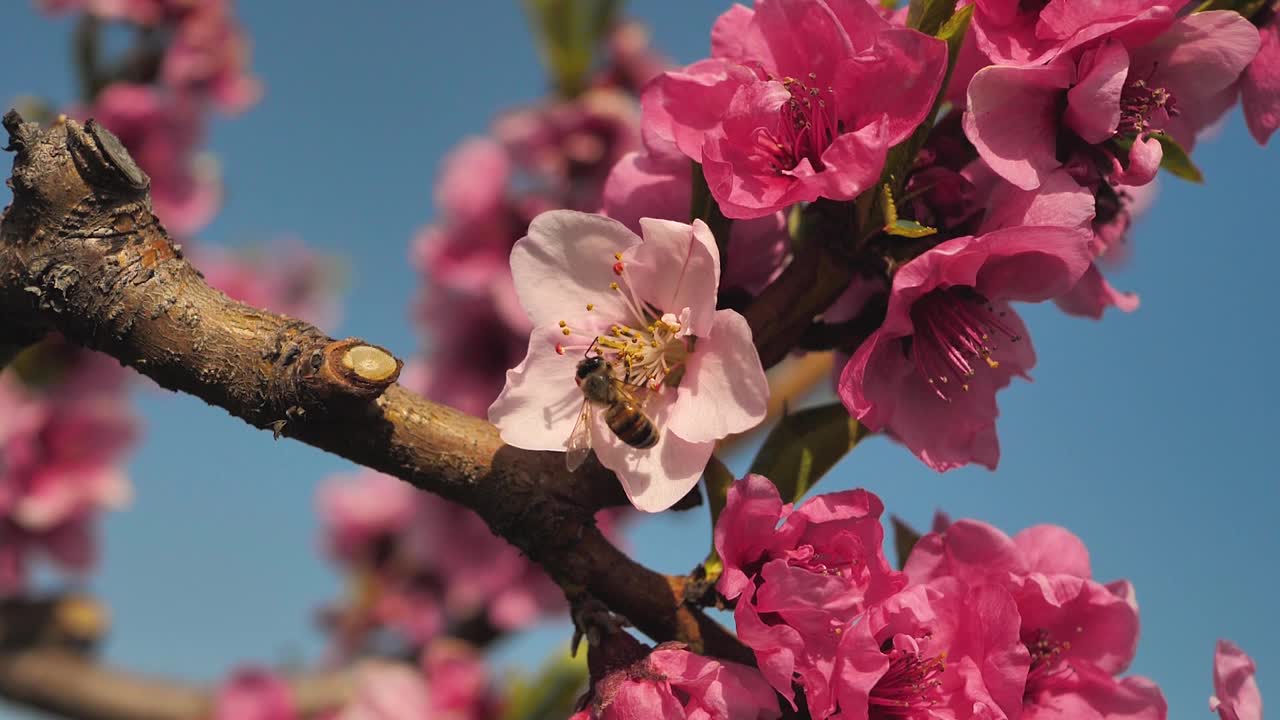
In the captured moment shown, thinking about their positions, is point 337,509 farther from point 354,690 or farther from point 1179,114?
point 1179,114

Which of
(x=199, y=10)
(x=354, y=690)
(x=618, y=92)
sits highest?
(x=199, y=10)

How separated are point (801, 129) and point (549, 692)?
1754mm

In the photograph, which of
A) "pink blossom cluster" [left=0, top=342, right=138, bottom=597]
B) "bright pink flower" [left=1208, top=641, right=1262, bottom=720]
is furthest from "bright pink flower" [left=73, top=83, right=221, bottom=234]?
"bright pink flower" [left=1208, top=641, right=1262, bottom=720]

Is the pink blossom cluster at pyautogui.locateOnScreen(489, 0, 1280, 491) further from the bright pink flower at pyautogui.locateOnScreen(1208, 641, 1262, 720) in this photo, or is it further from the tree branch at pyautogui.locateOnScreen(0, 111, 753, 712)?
the bright pink flower at pyautogui.locateOnScreen(1208, 641, 1262, 720)

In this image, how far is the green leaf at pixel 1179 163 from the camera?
1.15 metres

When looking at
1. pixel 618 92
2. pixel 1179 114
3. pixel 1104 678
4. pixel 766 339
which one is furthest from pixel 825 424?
pixel 618 92

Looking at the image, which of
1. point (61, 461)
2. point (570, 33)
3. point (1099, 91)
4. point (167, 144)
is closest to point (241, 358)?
point (1099, 91)

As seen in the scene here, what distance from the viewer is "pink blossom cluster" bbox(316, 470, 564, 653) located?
360 centimetres

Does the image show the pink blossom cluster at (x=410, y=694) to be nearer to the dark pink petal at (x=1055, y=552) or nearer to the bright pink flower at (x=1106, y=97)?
the dark pink petal at (x=1055, y=552)

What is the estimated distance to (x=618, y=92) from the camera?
3.34 meters

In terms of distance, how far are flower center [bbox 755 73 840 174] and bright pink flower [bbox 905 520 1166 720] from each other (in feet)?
1.30

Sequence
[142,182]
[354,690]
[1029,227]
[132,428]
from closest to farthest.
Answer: [1029,227] → [142,182] → [354,690] → [132,428]

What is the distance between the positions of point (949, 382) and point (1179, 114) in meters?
0.38

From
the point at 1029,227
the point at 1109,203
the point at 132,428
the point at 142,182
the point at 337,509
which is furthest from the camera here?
the point at 337,509
